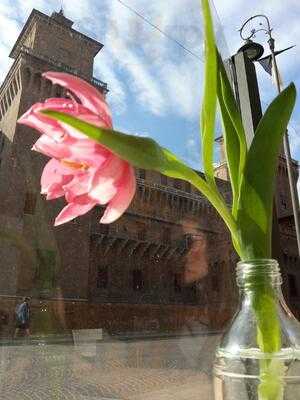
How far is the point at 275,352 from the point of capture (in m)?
0.29

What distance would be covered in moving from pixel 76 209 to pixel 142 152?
6 centimetres

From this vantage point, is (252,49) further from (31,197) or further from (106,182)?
(31,197)

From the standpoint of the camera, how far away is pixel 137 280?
10.5 m

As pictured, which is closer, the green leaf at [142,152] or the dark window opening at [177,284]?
the green leaf at [142,152]

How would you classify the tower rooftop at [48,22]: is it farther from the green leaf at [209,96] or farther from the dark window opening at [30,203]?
the green leaf at [209,96]

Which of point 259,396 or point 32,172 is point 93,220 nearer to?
point 32,172

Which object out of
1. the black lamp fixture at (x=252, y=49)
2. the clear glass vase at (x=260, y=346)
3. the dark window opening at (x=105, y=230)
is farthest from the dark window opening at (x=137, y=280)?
the clear glass vase at (x=260, y=346)

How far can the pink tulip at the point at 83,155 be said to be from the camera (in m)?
0.25

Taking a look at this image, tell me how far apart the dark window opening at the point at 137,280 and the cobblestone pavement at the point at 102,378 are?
6139 mm

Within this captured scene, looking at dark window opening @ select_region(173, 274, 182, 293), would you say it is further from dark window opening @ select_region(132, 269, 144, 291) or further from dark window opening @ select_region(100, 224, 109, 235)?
dark window opening @ select_region(100, 224, 109, 235)

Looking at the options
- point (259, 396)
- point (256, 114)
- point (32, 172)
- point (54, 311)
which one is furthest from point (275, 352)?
point (32, 172)

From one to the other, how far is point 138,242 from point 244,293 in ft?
34.8

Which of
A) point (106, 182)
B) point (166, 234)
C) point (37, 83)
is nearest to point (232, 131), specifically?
point (106, 182)

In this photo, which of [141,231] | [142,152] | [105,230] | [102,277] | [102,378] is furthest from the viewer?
[141,231]
